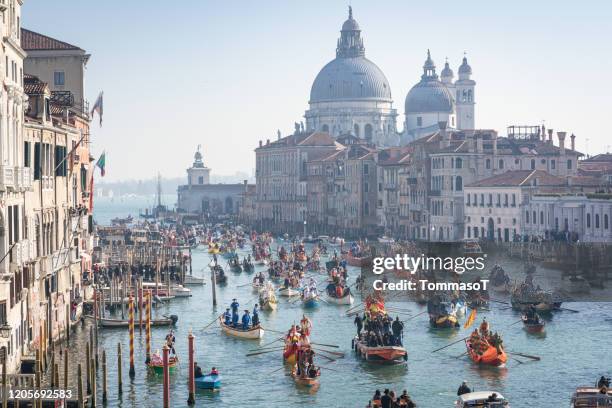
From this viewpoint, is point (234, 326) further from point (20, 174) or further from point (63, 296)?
point (20, 174)

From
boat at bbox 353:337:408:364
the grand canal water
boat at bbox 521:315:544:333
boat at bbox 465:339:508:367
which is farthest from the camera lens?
boat at bbox 521:315:544:333

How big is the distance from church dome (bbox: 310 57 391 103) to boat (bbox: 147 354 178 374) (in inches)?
5614

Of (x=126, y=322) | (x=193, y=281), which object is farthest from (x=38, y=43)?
(x=193, y=281)

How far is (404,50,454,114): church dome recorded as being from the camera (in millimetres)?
180875

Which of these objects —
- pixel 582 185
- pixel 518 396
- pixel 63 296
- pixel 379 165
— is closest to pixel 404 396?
pixel 518 396

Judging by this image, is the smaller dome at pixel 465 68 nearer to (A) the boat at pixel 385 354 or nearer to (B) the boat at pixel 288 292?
(B) the boat at pixel 288 292

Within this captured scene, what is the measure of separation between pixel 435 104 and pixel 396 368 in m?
136

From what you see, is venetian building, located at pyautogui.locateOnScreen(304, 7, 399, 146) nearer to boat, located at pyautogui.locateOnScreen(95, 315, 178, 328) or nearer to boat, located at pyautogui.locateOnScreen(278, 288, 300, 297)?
boat, located at pyautogui.locateOnScreen(278, 288, 300, 297)

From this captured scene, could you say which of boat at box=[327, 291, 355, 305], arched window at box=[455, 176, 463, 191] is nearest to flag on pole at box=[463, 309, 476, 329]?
boat at box=[327, 291, 355, 305]

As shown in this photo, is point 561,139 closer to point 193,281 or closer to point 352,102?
point 193,281

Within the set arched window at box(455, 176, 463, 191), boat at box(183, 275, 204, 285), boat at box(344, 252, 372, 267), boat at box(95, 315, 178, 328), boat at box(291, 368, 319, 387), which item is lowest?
boat at box(291, 368, 319, 387)

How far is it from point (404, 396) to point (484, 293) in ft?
87.3

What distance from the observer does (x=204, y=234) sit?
142000 millimetres

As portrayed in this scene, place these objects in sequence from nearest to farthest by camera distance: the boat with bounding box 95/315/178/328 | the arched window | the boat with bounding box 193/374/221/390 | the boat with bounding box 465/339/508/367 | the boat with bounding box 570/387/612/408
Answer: the boat with bounding box 570/387/612/408 < the boat with bounding box 193/374/221/390 < the boat with bounding box 465/339/508/367 < the boat with bounding box 95/315/178/328 < the arched window
